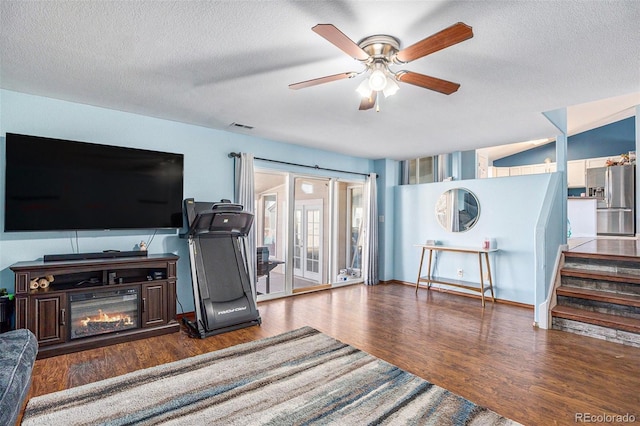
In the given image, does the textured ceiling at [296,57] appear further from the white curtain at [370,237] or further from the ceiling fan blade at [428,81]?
the white curtain at [370,237]

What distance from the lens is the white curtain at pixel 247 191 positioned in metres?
4.45

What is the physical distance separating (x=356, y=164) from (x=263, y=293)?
299 centimetres

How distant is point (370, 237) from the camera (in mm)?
6164

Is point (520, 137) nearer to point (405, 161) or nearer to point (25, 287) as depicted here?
point (405, 161)

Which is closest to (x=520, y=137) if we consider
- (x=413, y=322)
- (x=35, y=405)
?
(x=413, y=322)

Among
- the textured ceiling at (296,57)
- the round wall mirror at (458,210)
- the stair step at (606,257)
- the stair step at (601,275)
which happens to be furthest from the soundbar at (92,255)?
the stair step at (606,257)

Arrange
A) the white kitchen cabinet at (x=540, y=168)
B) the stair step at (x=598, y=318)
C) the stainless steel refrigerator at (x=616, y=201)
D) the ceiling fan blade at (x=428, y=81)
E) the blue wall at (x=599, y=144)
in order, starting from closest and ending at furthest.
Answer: the ceiling fan blade at (x=428, y=81), the stair step at (x=598, y=318), the stainless steel refrigerator at (x=616, y=201), the blue wall at (x=599, y=144), the white kitchen cabinet at (x=540, y=168)

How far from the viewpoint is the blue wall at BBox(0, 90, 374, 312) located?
310 centimetres

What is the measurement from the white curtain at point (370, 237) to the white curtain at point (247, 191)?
244 cm

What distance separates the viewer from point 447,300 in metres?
5.04

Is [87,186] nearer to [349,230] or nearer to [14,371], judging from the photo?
[14,371]

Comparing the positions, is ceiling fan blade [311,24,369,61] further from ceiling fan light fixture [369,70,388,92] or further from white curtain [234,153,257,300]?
white curtain [234,153,257,300]

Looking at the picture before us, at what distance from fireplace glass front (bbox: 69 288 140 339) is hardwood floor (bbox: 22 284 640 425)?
0.21 meters

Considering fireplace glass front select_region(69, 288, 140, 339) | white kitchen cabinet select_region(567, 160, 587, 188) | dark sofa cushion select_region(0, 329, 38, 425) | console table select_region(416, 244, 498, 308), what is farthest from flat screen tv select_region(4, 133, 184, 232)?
white kitchen cabinet select_region(567, 160, 587, 188)
